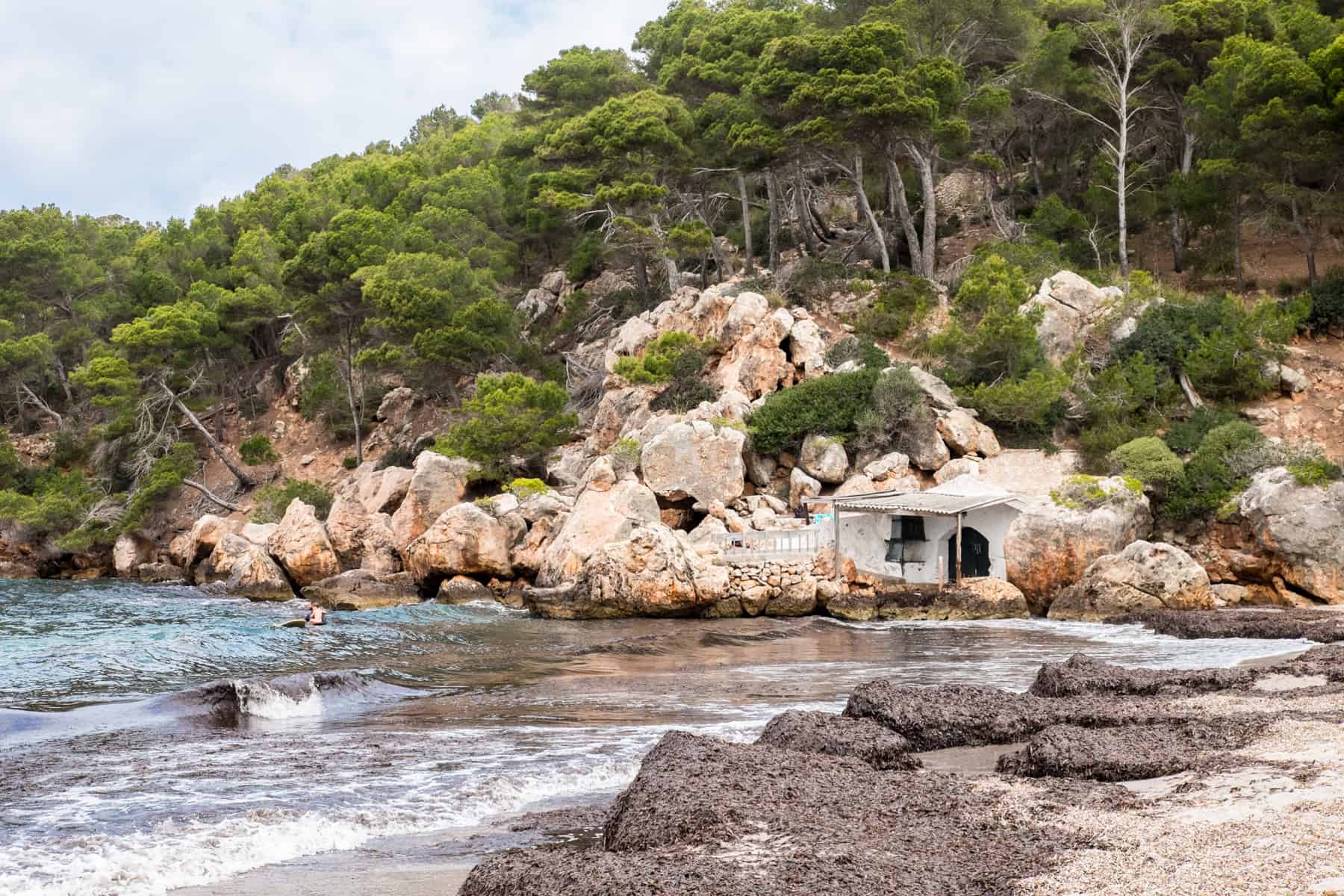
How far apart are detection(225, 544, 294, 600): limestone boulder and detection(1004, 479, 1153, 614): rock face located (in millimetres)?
19714

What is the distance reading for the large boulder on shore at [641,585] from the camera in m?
23.5

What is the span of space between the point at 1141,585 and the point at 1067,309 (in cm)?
1395

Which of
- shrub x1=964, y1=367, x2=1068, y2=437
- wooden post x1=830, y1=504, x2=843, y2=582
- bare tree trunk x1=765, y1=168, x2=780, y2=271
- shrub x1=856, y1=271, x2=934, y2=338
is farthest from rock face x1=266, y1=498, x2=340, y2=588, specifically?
bare tree trunk x1=765, y1=168, x2=780, y2=271

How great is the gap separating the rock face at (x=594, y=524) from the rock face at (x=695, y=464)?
1.11 metres

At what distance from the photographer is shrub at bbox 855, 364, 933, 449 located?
1155 inches

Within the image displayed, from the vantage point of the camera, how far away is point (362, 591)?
26953 mm

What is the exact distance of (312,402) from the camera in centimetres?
4794

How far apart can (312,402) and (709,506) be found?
2709 cm

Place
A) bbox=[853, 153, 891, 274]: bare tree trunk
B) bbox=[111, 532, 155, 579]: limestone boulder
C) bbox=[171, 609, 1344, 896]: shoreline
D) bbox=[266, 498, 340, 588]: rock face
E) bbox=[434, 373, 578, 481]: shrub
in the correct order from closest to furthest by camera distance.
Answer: bbox=[171, 609, 1344, 896]: shoreline, bbox=[266, 498, 340, 588]: rock face, bbox=[434, 373, 578, 481]: shrub, bbox=[853, 153, 891, 274]: bare tree trunk, bbox=[111, 532, 155, 579]: limestone boulder

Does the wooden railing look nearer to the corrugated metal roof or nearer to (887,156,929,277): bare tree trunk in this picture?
the corrugated metal roof

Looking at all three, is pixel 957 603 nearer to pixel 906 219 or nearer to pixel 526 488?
pixel 526 488

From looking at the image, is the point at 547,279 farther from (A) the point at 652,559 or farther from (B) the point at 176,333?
(A) the point at 652,559

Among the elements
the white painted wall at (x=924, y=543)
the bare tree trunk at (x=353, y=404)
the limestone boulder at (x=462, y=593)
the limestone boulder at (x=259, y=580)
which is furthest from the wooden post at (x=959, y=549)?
the bare tree trunk at (x=353, y=404)

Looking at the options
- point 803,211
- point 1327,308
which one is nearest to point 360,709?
point 1327,308
